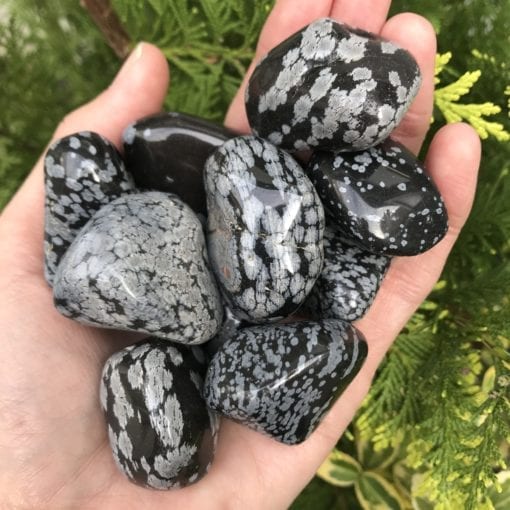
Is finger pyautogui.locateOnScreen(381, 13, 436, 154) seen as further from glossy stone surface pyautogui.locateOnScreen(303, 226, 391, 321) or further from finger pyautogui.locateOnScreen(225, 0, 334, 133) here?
glossy stone surface pyautogui.locateOnScreen(303, 226, 391, 321)

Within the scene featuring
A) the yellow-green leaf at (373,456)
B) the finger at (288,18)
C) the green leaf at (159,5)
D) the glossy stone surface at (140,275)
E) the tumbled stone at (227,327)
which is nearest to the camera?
the glossy stone surface at (140,275)

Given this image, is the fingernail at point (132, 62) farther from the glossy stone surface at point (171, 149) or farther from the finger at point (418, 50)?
the finger at point (418, 50)

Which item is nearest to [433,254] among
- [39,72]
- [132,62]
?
[132,62]

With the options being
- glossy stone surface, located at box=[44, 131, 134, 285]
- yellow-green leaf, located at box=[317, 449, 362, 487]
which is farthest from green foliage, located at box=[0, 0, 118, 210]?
yellow-green leaf, located at box=[317, 449, 362, 487]

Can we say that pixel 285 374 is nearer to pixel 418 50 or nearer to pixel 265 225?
pixel 265 225

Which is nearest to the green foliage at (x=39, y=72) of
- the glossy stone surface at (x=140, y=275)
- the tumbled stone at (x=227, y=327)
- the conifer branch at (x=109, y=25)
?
the conifer branch at (x=109, y=25)
